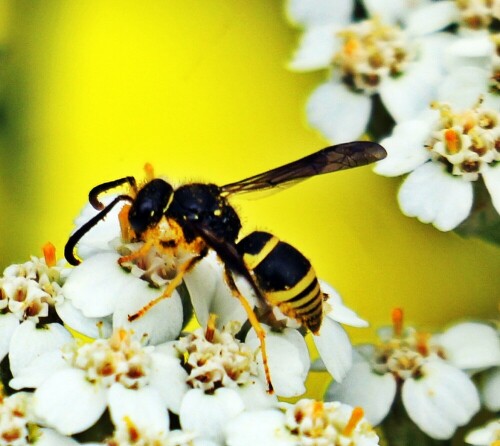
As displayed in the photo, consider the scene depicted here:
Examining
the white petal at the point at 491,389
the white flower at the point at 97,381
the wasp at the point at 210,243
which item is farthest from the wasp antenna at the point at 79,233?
the white petal at the point at 491,389

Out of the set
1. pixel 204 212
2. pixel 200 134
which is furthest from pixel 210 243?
pixel 200 134

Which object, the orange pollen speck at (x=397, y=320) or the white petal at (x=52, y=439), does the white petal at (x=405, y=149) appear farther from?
the white petal at (x=52, y=439)

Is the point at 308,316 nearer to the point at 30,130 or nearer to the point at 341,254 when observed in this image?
the point at 341,254

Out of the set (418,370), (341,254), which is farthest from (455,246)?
(418,370)

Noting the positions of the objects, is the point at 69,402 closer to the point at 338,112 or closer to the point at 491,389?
the point at 491,389

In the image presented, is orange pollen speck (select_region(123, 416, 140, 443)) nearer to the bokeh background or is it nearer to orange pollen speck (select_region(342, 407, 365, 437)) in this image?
orange pollen speck (select_region(342, 407, 365, 437))

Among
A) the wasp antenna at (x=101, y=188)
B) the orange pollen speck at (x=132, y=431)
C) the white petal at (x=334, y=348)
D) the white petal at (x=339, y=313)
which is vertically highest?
the wasp antenna at (x=101, y=188)

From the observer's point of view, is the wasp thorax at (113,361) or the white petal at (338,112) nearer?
the wasp thorax at (113,361)
